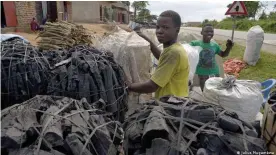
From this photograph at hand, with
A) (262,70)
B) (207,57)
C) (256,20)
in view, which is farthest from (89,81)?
(256,20)

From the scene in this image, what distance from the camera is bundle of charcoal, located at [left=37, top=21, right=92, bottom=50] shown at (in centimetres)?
396

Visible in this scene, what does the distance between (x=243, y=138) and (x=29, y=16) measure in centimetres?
1168

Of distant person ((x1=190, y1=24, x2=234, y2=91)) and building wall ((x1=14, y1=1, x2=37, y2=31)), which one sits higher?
building wall ((x1=14, y1=1, x2=37, y2=31))

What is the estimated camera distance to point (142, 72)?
11.2 ft

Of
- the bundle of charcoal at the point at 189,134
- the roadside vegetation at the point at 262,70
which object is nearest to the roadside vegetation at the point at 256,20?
the roadside vegetation at the point at 262,70

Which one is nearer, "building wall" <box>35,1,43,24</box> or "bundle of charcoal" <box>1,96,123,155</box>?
"bundle of charcoal" <box>1,96,123,155</box>

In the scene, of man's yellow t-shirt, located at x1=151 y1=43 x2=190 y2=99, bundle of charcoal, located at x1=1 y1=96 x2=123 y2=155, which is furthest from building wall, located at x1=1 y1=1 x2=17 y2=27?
bundle of charcoal, located at x1=1 y1=96 x2=123 y2=155

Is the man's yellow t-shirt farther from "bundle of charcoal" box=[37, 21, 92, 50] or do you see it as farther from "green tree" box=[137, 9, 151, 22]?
"green tree" box=[137, 9, 151, 22]

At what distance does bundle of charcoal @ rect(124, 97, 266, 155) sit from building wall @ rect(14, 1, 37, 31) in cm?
1070

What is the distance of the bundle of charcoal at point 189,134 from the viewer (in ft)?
3.86

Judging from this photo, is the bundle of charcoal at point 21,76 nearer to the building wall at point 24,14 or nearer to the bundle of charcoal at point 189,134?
the bundle of charcoal at point 189,134

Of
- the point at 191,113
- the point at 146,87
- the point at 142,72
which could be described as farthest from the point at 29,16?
the point at 191,113

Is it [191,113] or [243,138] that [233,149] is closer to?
[243,138]

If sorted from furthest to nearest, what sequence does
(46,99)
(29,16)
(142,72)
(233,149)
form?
(29,16)
(142,72)
(46,99)
(233,149)
